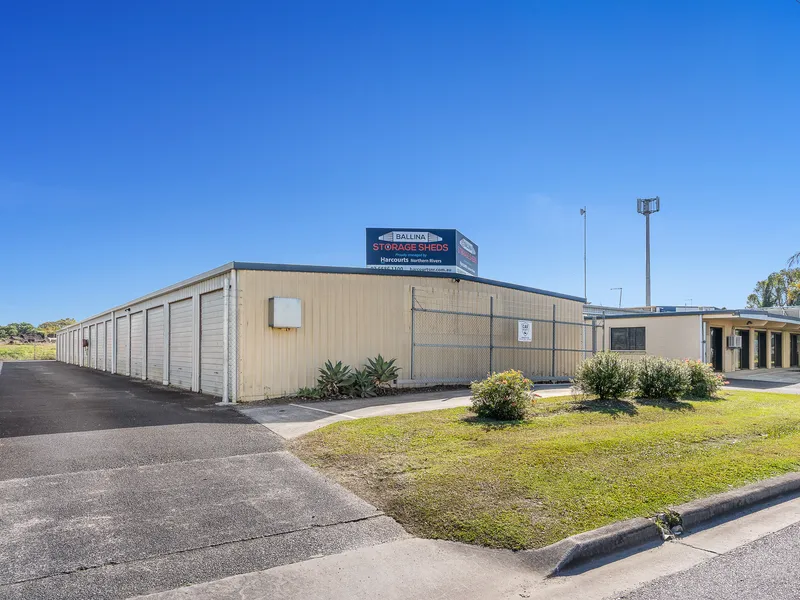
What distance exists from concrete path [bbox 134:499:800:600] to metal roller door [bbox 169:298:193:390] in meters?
12.8

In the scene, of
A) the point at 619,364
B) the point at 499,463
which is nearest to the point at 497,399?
the point at 499,463

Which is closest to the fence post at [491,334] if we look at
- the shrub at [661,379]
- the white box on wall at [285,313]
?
the shrub at [661,379]

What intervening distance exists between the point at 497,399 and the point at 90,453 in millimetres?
5680

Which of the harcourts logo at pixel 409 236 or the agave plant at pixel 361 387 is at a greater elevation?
the harcourts logo at pixel 409 236

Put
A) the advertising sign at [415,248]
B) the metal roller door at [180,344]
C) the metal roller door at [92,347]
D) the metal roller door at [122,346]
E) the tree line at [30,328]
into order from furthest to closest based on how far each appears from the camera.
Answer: the tree line at [30,328] → the metal roller door at [92,347] → the metal roller door at [122,346] → the advertising sign at [415,248] → the metal roller door at [180,344]

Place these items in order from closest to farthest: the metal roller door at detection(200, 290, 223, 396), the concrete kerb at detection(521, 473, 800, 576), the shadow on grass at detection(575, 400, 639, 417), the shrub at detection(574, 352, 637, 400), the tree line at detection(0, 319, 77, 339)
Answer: the concrete kerb at detection(521, 473, 800, 576) → the shadow on grass at detection(575, 400, 639, 417) → the shrub at detection(574, 352, 637, 400) → the metal roller door at detection(200, 290, 223, 396) → the tree line at detection(0, 319, 77, 339)

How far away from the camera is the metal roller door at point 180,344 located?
15844mm

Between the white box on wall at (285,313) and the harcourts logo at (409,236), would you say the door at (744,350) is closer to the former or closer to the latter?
the harcourts logo at (409,236)

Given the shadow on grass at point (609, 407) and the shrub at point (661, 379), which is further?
the shrub at point (661, 379)

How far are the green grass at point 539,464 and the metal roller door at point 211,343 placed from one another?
5.99m

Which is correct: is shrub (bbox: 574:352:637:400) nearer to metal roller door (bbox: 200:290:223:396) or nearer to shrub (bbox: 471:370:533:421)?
shrub (bbox: 471:370:533:421)

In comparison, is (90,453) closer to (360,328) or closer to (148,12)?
(360,328)

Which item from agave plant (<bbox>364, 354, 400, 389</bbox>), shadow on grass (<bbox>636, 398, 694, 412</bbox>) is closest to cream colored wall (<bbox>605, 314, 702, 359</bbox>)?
shadow on grass (<bbox>636, 398, 694, 412</bbox>)

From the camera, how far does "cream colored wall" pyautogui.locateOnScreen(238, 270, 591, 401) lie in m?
12.4
